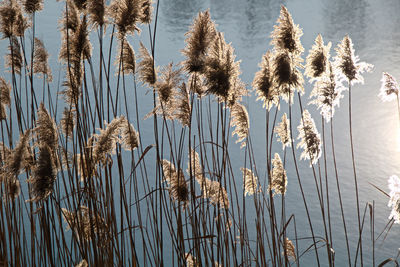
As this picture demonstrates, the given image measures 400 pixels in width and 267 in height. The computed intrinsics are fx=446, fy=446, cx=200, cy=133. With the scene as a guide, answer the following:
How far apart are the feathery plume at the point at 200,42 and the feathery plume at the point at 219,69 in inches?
1.1

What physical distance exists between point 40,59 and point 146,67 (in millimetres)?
708

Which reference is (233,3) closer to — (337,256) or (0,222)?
(337,256)

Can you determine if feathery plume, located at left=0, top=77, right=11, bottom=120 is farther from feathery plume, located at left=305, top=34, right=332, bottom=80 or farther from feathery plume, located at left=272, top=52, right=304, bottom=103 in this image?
feathery plume, located at left=305, top=34, right=332, bottom=80

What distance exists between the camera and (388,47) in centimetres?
1213

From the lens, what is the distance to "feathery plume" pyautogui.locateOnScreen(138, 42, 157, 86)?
2.20 meters

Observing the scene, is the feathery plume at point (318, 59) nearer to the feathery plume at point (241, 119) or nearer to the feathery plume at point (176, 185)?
the feathery plume at point (241, 119)

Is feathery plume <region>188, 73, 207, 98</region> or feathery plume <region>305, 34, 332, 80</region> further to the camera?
feathery plume <region>305, 34, 332, 80</region>

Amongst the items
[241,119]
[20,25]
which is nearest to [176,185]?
[241,119]

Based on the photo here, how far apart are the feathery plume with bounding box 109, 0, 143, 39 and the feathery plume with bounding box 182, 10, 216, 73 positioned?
0.91 feet

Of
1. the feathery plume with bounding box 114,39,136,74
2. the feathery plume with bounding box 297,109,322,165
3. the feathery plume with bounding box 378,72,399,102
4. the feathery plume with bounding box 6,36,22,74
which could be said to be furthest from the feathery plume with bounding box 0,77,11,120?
the feathery plume with bounding box 378,72,399,102

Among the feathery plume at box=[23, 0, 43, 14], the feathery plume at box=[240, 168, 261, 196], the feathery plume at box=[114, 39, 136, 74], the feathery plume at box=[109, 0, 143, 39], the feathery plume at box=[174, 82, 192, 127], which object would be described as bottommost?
the feathery plume at box=[240, 168, 261, 196]

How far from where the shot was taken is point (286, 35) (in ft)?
6.93

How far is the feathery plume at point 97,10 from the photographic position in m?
2.06

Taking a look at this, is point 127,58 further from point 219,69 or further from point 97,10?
point 219,69
